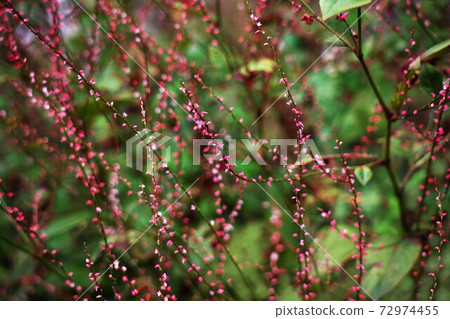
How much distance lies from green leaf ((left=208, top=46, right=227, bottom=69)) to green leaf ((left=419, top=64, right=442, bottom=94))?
1.89ft

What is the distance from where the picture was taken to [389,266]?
99 cm

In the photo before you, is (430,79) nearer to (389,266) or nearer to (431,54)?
(431,54)

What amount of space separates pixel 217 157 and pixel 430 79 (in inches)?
19.0

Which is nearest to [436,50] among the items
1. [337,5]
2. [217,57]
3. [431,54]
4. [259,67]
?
[431,54]

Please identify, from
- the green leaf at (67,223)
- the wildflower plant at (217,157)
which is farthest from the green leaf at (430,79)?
the green leaf at (67,223)

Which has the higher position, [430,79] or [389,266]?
[430,79]

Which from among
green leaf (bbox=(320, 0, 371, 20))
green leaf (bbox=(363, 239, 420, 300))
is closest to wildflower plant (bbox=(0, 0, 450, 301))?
green leaf (bbox=(363, 239, 420, 300))

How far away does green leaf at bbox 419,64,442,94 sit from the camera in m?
0.86

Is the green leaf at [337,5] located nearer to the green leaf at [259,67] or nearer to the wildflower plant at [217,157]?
the wildflower plant at [217,157]

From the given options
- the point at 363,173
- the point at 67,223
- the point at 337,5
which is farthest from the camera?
the point at 67,223

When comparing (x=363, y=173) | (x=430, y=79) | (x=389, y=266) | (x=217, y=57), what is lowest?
(x=389, y=266)

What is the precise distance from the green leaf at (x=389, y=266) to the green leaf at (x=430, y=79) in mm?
355

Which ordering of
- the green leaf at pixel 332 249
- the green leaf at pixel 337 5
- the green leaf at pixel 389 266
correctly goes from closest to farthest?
the green leaf at pixel 337 5, the green leaf at pixel 389 266, the green leaf at pixel 332 249

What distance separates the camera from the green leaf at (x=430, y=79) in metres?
0.86
